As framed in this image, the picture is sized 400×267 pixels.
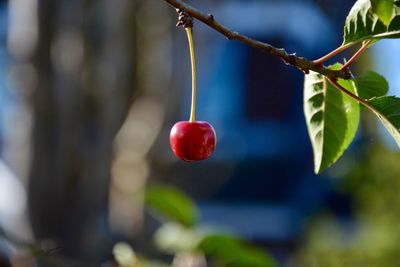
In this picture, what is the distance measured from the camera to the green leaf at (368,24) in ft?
3.46

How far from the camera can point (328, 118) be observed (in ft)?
4.30

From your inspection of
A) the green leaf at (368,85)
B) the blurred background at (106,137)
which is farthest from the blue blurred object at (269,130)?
the green leaf at (368,85)

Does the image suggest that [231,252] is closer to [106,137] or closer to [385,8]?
[385,8]

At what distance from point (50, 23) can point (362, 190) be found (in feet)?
9.72

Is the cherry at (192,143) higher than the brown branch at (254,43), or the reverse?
the brown branch at (254,43)

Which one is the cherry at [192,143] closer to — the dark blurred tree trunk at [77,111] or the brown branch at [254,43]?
the brown branch at [254,43]

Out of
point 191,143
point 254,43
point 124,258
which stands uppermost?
point 254,43

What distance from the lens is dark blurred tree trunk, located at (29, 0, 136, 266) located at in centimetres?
560

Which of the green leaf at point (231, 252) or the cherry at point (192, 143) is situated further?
the green leaf at point (231, 252)

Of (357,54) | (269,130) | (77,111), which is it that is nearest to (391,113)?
(357,54)

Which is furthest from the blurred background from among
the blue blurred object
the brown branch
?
the brown branch

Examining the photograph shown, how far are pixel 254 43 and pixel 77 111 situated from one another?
4.82m

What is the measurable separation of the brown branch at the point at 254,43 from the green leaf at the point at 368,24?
2.5 inches

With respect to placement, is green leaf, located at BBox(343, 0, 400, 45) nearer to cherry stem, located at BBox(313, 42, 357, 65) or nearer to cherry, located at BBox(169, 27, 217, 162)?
cherry stem, located at BBox(313, 42, 357, 65)
